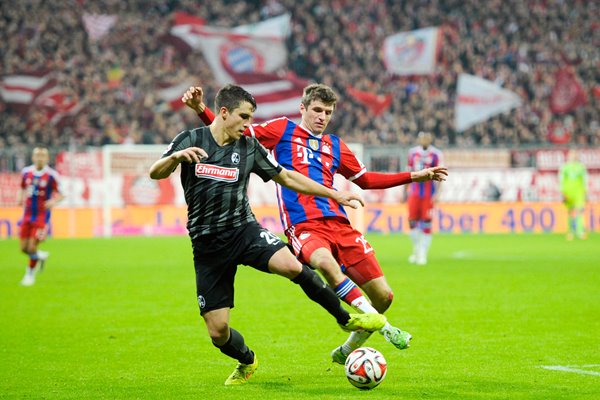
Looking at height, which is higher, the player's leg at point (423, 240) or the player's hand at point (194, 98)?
the player's hand at point (194, 98)

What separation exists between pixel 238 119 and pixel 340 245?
1580 mm

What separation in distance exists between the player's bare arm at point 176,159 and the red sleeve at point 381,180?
204cm

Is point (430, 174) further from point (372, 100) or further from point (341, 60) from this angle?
point (341, 60)

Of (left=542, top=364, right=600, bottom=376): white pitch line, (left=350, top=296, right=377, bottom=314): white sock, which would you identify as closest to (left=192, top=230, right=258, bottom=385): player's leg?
(left=350, top=296, right=377, bottom=314): white sock

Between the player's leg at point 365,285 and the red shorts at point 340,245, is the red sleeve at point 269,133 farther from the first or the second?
the player's leg at point 365,285

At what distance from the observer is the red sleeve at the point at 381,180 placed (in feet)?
25.9

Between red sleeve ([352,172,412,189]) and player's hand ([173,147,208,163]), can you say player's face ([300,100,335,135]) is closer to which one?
red sleeve ([352,172,412,189])

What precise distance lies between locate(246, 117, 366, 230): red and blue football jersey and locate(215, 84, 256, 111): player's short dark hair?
3.35ft

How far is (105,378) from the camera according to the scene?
7.41 m

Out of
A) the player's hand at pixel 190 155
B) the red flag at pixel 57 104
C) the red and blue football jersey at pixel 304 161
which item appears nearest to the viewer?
the player's hand at pixel 190 155

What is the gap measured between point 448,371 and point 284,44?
3062cm

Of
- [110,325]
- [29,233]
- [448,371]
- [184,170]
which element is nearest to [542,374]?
[448,371]

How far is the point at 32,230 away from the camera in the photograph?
52.4ft

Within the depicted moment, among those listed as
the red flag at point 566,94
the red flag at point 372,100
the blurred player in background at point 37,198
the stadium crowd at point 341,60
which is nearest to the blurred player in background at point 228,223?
the blurred player in background at point 37,198
